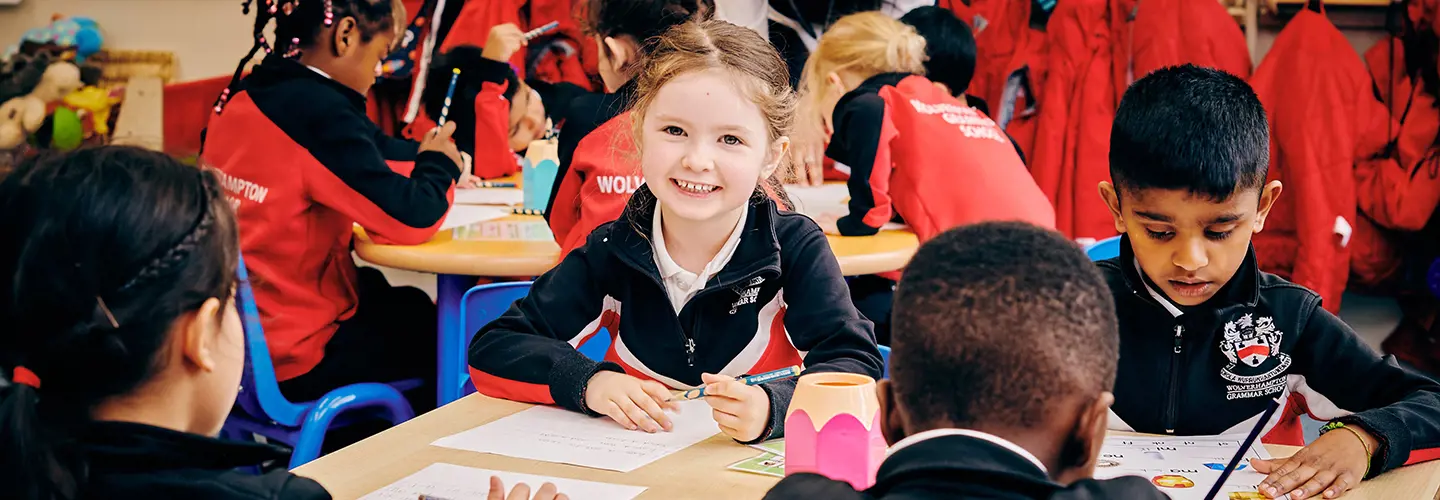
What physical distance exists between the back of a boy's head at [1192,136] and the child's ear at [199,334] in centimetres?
102

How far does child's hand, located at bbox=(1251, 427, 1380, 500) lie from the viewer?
3.76 feet

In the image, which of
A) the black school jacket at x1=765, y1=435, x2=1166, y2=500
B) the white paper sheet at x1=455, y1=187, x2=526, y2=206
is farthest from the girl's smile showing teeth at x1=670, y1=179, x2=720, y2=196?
the white paper sheet at x1=455, y1=187, x2=526, y2=206

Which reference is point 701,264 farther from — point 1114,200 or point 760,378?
point 1114,200

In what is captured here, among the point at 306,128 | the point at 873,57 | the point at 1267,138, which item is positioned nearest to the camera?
the point at 1267,138

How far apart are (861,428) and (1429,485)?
56 centimetres

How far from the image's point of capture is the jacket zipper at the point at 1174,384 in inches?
58.3

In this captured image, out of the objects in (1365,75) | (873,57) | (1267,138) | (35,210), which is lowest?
(1365,75)

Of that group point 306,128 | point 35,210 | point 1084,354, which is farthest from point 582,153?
point 1084,354

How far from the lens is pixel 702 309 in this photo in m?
1.62

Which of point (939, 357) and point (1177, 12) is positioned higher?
point (939, 357)

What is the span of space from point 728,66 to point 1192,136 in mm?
586

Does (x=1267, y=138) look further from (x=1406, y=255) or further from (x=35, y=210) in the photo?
(x=1406, y=255)

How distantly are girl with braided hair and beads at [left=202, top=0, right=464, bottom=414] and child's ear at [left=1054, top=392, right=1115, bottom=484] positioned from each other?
1.70 m

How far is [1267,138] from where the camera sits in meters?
1.46
